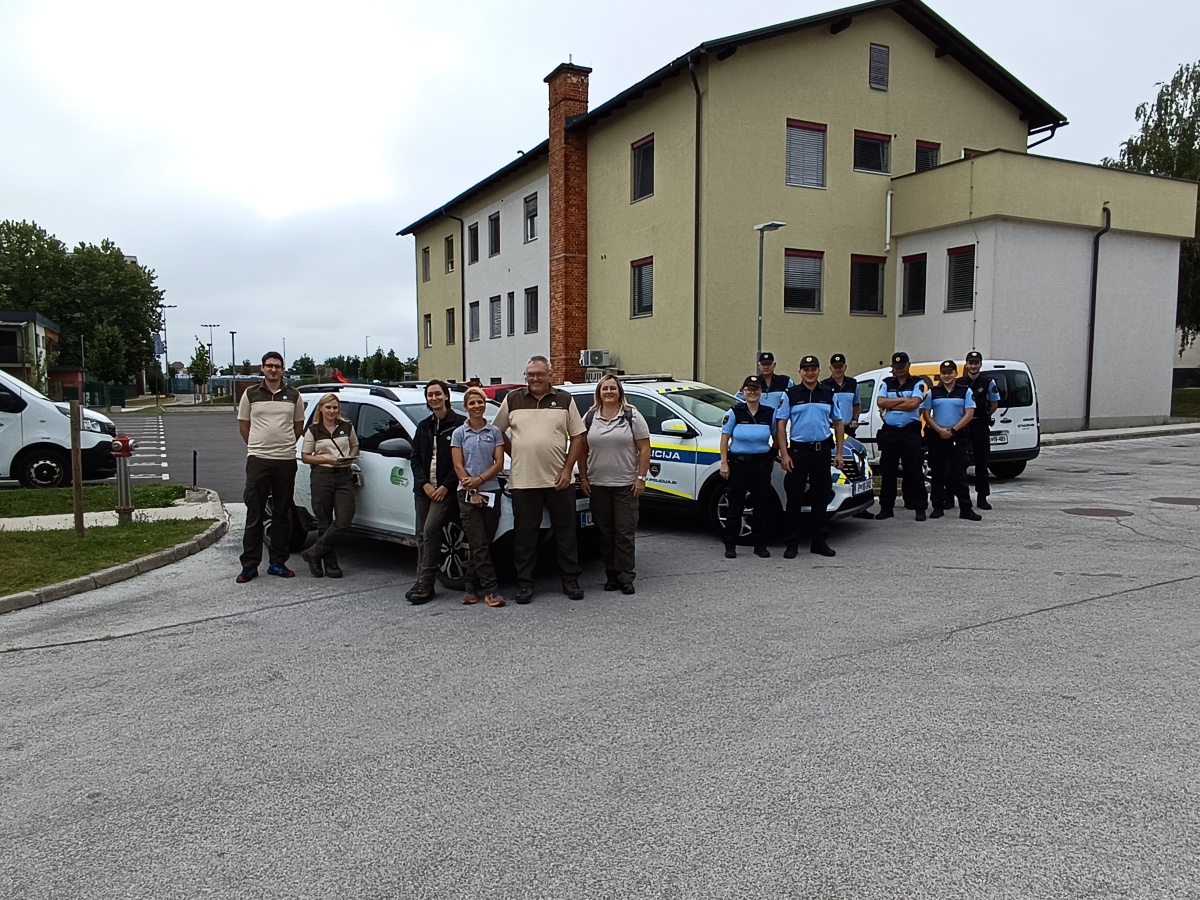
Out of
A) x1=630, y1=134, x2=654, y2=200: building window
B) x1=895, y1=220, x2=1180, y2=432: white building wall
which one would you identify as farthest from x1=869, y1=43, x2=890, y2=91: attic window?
x1=630, y1=134, x2=654, y2=200: building window

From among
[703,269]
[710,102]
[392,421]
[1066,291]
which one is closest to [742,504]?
[392,421]

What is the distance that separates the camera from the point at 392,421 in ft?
27.0

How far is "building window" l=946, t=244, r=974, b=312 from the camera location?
73.4 feet

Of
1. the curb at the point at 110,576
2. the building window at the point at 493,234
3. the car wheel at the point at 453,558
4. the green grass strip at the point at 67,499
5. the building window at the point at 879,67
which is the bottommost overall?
the curb at the point at 110,576

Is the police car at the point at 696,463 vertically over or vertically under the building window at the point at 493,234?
under

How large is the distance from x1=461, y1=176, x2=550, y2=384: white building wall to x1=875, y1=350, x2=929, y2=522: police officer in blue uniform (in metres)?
18.6

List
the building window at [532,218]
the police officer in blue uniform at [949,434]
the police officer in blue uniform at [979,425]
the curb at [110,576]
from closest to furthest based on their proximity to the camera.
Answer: the curb at [110,576] < the police officer in blue uniform at [949,434] < the police officer in blue uniform at [979,425] < the building window at [532,218]

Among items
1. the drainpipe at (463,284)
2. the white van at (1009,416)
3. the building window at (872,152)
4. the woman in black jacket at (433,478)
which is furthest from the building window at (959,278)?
the drainpipe at (463,284)

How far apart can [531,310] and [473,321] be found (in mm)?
5830

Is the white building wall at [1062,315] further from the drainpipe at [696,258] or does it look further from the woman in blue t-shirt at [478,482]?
the woman in blue t-shirt at [478,482]

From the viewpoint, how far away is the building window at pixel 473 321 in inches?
1379

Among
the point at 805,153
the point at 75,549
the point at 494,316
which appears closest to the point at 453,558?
the point at 75,549

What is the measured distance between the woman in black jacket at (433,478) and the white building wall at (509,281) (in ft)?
70.3

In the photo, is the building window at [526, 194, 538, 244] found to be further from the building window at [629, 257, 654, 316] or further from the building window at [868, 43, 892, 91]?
the building window at [868, 43, 892, 91]
